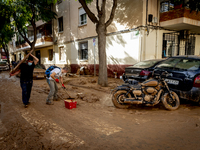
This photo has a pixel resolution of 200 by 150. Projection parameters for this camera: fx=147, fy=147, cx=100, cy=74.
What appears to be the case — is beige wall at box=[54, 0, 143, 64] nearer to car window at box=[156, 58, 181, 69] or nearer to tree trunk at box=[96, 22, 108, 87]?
tree trunk at box=[96, 22, 108, 87]

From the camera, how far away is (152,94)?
15.0 feet

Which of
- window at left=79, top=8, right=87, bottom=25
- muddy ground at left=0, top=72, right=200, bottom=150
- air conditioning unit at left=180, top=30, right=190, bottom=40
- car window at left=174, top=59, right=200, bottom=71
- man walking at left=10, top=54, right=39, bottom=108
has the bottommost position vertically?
muddy ground at left=0, top=72, right=200, bottom=150

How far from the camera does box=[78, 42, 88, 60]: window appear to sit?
14722 mm

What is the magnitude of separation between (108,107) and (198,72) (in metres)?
3.00

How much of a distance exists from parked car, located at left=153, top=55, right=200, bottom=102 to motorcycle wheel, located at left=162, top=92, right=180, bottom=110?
27cm

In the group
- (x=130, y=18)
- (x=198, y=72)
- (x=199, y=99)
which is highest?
(x=130, y=18)

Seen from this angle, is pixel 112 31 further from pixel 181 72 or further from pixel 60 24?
pixel 60 24

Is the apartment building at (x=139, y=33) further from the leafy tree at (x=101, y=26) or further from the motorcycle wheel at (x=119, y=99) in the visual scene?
the motorcycle wheel at (x=119, y=99)

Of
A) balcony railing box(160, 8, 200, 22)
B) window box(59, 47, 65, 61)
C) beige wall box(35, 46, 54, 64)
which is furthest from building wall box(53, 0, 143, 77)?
beige wall box(35, 46, 54, 64)

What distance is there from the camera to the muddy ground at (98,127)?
2.74 metres

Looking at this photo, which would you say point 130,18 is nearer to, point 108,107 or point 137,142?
point 108,107

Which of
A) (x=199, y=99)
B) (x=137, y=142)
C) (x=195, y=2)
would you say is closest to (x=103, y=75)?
(x=199, y=99)

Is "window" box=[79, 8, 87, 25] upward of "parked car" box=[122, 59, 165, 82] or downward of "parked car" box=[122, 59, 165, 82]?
upward

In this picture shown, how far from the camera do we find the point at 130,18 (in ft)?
34.2
